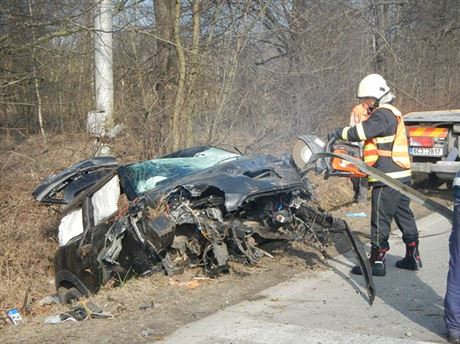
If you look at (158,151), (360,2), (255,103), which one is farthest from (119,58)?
(360,2)

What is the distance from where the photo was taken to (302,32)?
544 inches

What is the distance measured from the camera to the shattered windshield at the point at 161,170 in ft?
19.7

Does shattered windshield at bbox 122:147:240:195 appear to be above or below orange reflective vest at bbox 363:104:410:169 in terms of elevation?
below

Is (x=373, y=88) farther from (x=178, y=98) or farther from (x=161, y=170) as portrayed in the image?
(x=178, y=98)

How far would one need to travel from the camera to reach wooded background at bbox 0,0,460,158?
10.2m

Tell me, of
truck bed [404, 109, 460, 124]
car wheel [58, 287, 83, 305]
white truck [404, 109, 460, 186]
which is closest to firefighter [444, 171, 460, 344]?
car wheel [58, 287, 83, 305]

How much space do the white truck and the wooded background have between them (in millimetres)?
2999

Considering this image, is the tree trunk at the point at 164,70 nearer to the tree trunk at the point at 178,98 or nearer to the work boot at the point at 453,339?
the tree trunk at the point at 178,98

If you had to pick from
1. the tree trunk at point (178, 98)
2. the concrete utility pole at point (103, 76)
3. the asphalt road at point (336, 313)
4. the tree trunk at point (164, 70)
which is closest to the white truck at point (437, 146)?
the asphalt road at point (336, 313)

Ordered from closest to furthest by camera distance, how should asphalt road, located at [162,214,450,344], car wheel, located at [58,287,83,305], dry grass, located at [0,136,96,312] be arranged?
asphalt road, located at [162,214,450,344] → car wheel, located at [58,287,83,305] → dry grass, located at [0,136,96,312]

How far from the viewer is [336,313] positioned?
4801 millimetres

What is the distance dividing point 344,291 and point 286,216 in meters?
0.90

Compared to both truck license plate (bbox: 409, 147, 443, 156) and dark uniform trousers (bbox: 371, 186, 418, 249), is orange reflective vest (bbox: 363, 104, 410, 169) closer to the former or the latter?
dark uniform trousers (bbox: 371, 186, 418, 249)

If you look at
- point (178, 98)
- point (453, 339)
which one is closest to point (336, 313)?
point (453, 339)
